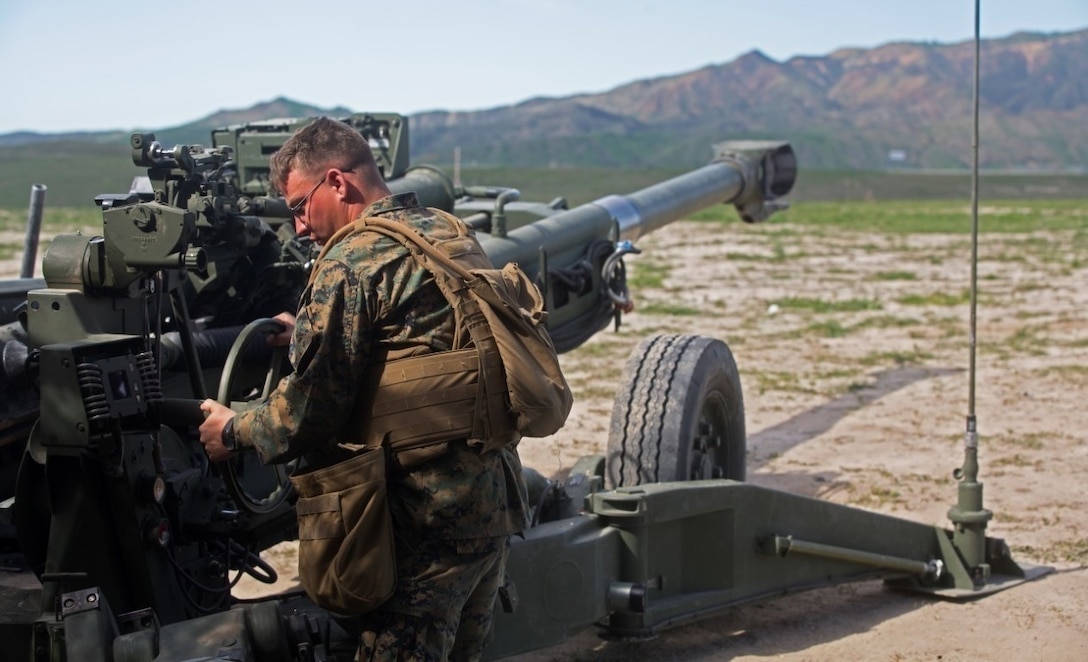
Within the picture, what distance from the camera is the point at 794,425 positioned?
920 centimetres

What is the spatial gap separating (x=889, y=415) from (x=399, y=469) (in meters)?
6.78

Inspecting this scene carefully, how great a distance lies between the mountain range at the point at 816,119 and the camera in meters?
122

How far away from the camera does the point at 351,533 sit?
3.09 metres

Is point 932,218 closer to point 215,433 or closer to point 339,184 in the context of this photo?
point 339,184

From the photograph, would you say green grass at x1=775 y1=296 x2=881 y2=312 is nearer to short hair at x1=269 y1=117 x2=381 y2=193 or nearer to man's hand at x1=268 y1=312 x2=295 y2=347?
man's hand at x1=268 y1=312 x2=295 y2=347

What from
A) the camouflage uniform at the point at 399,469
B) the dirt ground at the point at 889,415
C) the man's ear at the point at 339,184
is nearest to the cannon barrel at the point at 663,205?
the dirt ground at the point at 889,415

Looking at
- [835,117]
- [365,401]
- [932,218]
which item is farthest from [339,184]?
[835,117]

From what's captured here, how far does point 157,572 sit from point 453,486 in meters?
1.02

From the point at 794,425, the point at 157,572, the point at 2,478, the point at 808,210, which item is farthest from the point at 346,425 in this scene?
the point at 808,210

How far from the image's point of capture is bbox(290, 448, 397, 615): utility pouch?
309 cm

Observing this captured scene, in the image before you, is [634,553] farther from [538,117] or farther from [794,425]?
[538,117]

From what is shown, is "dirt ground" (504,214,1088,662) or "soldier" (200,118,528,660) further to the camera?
"dirt ground" (504,214,1088,662)

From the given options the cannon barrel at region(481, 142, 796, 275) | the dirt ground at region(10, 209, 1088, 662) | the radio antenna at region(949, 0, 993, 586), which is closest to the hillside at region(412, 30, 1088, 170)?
the dirt ground at region(10, 209, 1088, 662)

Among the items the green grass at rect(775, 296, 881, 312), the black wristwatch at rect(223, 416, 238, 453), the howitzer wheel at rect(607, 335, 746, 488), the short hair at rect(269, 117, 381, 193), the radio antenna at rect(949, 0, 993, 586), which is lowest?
the green grass at rect(775, 296, 881, 312)
